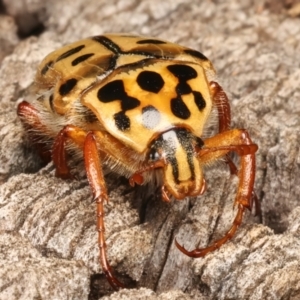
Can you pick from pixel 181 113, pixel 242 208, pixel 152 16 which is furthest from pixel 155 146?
pixel 152 16

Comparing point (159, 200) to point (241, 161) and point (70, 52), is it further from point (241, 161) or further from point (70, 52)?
point (70, 52)

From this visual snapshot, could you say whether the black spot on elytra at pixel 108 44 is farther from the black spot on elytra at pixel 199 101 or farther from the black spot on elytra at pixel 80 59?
the black spot on elytra at pixel 199 101

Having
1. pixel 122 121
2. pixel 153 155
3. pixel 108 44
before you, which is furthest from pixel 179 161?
pixel 108 44

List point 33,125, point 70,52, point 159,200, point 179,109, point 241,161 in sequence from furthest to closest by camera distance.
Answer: point 70,52, point 33,125, point 159,200, point 179,109, point 241,161

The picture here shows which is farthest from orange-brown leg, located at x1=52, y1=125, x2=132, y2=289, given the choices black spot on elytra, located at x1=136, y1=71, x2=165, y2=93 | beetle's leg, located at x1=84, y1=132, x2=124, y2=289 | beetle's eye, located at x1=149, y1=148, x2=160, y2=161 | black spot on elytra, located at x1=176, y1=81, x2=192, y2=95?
black spot on elytra, located at x1=176, y1=81, x2=192, y2=95

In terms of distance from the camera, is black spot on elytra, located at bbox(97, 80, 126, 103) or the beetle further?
black spot on elytra, located at bbox(97, 80, 126, 103)

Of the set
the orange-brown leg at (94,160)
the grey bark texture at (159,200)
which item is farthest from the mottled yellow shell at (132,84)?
the grey bark texture at (159,200)

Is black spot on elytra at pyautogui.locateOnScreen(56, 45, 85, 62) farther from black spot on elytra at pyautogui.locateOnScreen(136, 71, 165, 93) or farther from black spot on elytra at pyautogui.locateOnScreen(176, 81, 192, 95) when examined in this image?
black spot on elytra at pyautogui.locateOnScreen(176, 81, 192, 95)
